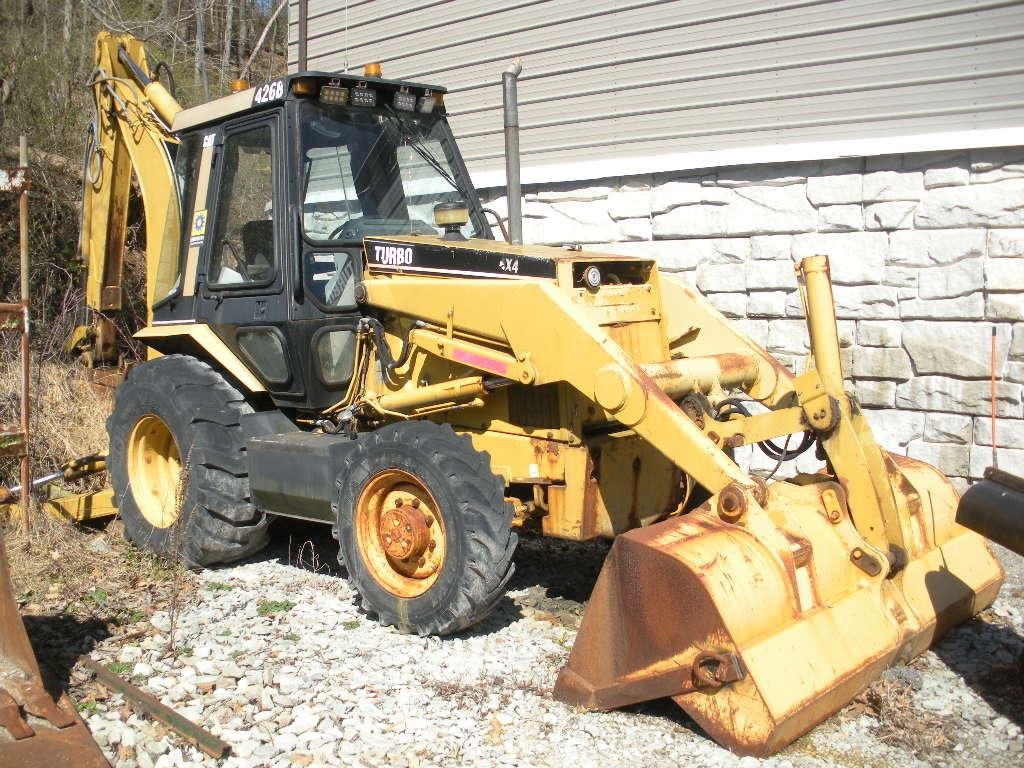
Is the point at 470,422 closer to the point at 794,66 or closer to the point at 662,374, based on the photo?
the point at 662,374

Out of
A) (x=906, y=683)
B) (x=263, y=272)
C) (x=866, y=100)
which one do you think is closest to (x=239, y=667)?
(x=263, y=272)

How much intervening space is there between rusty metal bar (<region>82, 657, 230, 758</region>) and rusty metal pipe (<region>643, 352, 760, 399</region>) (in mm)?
2213

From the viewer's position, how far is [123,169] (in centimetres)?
699

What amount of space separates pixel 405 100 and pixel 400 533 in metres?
2.61

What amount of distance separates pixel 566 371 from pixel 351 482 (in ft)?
4.13

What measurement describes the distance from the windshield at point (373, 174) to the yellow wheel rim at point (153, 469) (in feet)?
5.56

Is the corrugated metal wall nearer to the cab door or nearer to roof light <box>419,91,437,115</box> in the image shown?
roof light <box>419,91,437,115</box>

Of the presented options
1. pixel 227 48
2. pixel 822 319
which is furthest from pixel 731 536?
pixel 227 48

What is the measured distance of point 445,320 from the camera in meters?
5.02

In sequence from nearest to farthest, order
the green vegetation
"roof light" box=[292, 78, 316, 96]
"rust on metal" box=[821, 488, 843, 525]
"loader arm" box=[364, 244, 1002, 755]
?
"loader arm" box=[364, 244, 1002, 755] → "rust on metal" box=[821, 488, 843, 525] → the green vegetation → "roof light" box=[292, 78, 316, 96]

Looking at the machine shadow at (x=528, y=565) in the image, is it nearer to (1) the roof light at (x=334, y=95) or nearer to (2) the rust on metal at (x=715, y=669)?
(2) the rust on metal at (x=715, y=669)

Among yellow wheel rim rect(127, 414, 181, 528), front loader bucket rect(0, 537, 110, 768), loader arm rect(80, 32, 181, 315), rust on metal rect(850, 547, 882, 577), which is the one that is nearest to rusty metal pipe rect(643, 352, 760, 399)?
rust on metal rect(850, 547, 882, 577)

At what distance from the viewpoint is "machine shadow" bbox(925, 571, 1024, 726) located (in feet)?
13.7

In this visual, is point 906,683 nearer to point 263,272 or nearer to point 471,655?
point 471,655
